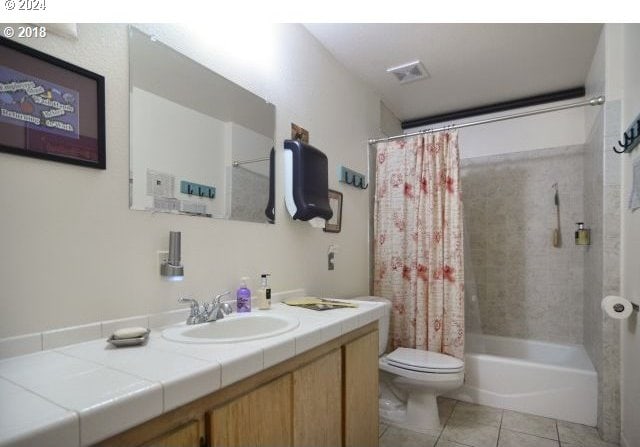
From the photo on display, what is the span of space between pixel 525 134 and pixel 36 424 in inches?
136

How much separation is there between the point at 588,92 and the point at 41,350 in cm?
340

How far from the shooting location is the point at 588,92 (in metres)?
2.54

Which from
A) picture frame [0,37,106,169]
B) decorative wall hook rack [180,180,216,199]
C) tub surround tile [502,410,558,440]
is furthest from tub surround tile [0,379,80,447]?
tub surround tile [502,410,558,440]

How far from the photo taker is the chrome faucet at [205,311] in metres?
1.24

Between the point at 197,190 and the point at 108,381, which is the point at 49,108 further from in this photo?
the point at 108,381

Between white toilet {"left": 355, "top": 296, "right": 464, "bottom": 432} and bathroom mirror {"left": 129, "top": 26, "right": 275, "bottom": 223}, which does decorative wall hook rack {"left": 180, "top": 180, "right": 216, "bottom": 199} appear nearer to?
bathroom mirror {"left": 129, "top": 26, "right": 275, "bottom": 223}

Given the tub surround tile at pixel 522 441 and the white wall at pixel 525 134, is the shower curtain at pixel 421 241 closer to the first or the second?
the tub surround tile at pixel 522 441

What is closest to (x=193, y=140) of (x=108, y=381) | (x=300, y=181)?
(x=300, y=181)

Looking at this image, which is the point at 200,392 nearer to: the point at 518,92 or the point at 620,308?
the point at 620,308
